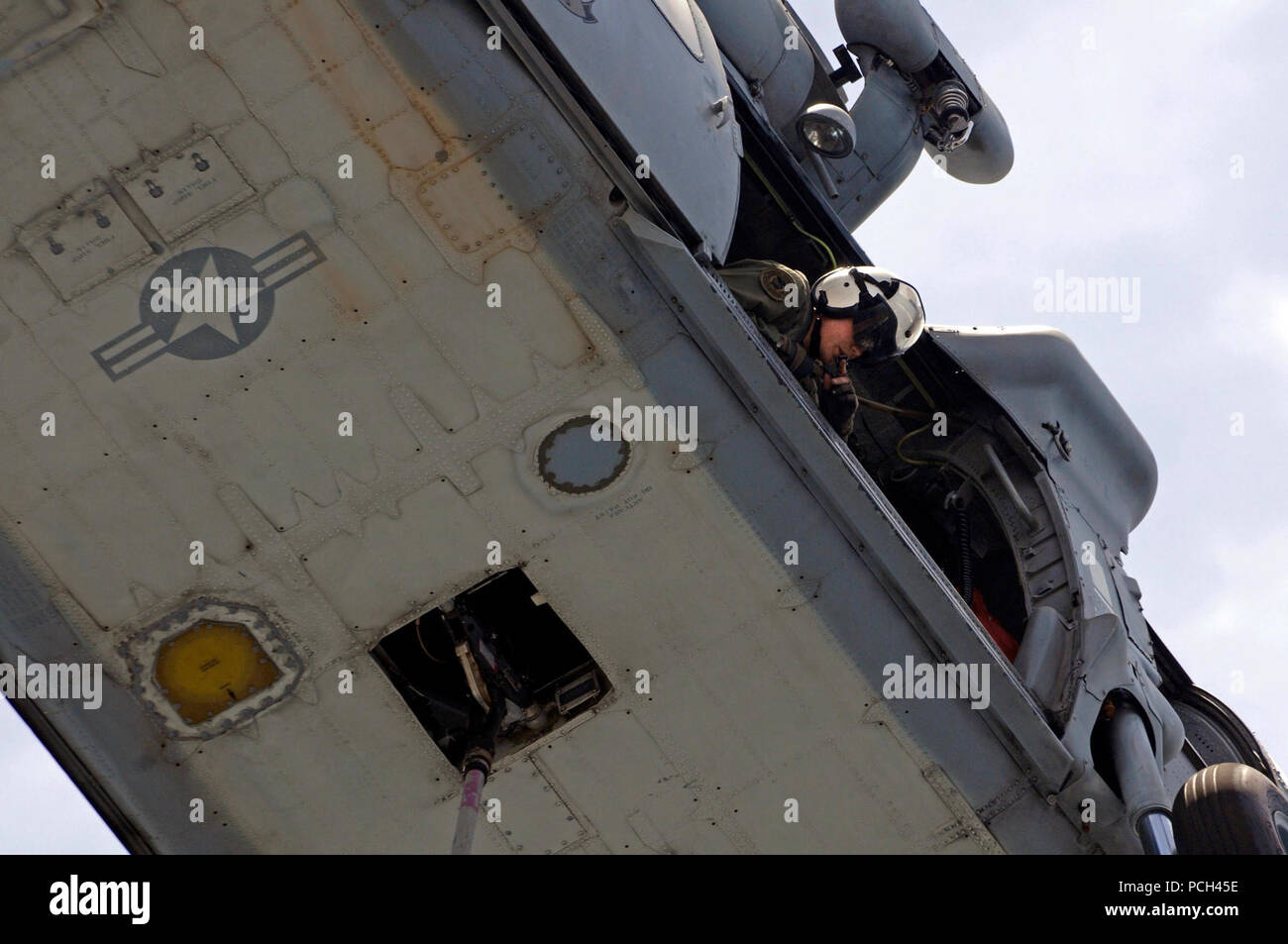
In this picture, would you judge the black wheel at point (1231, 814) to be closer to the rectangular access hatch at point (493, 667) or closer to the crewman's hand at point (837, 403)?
the crewman's hand at point (837, 403)

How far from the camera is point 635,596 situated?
11719 millimetres

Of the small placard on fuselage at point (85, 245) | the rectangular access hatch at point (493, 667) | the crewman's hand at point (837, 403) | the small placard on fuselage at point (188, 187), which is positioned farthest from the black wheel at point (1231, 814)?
the small placard on fuselage at point (85, 245)

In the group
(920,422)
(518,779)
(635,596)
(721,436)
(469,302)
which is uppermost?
(920,422)

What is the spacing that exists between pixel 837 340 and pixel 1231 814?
493 centimetres

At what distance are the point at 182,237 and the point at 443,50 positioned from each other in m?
2.20

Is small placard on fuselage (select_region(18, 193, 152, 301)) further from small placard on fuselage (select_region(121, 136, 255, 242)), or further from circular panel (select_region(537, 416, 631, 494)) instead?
circular panel (select_region(537, 416, 631, 494))

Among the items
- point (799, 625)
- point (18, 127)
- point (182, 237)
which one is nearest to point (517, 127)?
point (182, 237)

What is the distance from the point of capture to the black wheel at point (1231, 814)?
41.4ft

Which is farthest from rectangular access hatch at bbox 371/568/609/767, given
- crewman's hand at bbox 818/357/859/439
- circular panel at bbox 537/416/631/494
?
crewman's hand at bbox 818/357/859/439

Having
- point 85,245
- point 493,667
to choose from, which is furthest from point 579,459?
point 85,245

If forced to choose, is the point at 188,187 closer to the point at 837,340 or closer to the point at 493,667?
the point at 493,667

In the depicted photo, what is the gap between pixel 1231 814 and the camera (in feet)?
42.2

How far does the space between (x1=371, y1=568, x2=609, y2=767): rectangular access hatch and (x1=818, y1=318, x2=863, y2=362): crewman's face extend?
2.98 meters

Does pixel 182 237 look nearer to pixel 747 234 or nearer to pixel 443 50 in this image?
pixel 443 50
